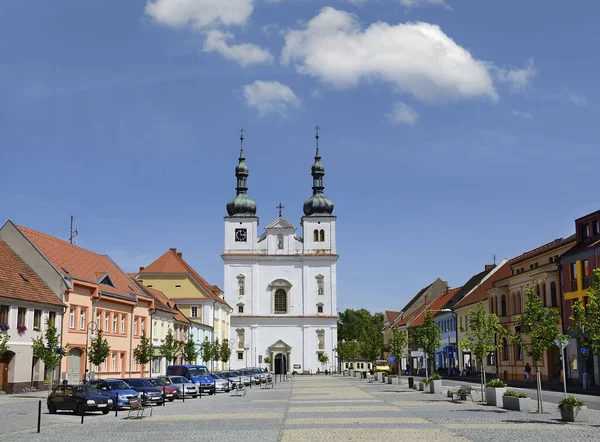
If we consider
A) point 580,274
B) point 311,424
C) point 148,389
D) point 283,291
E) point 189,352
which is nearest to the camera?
point 311,424

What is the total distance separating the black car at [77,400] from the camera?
3014cm

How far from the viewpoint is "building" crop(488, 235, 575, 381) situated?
178 ft

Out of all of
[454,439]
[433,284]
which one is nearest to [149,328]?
[454,439]

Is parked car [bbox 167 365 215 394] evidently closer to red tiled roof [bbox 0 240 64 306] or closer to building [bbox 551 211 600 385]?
red tiled roof [bbox 0 240 64 306]

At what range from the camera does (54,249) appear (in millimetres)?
52656

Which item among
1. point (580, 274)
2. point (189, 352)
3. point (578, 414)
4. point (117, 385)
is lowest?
point (578, 414)

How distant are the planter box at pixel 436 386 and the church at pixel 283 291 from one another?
64.4 meters

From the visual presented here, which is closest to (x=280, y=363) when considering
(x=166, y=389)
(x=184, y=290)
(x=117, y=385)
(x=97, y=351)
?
(x=184, y=290)

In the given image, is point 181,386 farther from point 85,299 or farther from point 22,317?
point 85,299

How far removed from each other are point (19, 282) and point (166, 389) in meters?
11.1

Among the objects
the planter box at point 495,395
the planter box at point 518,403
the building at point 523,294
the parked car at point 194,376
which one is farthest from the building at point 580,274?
the parked car at point 194,376

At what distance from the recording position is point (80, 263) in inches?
2172

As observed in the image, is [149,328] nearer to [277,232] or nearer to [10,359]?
[10,359]

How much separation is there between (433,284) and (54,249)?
78.3 m
